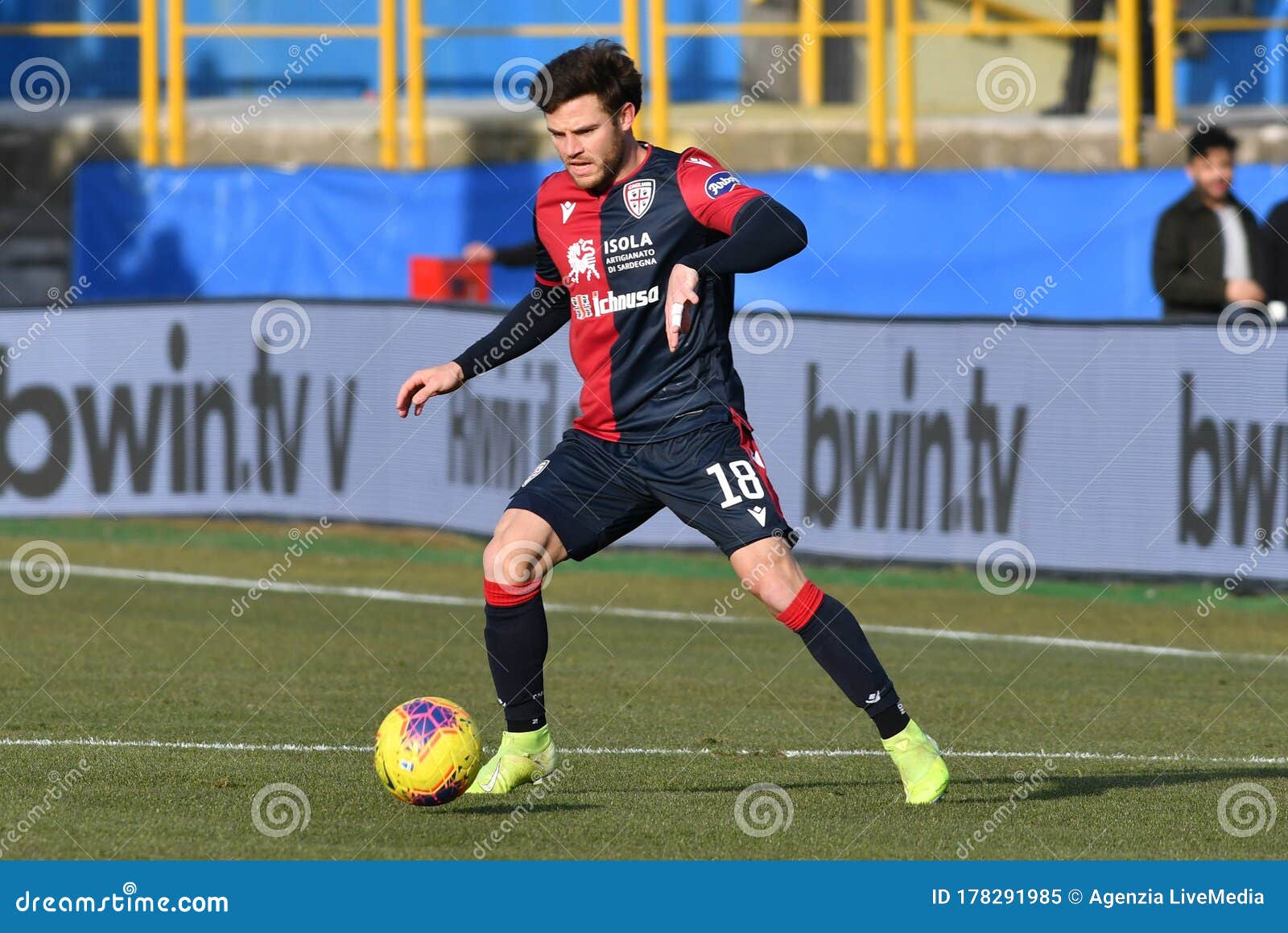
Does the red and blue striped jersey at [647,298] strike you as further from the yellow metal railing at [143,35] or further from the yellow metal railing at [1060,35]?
the yellow metal railing at [143,35]

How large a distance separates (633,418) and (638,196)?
0.69m

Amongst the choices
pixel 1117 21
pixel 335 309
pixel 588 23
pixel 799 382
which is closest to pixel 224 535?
pixel 335 309

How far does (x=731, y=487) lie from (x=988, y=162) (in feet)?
35.4

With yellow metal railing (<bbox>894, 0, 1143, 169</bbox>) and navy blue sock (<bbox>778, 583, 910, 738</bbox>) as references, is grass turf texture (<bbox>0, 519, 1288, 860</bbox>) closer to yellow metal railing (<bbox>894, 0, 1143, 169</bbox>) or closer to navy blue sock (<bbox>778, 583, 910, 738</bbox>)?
navy blue sock (<bbox>778, 583, 910, 738</bbox>)

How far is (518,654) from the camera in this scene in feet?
23.0

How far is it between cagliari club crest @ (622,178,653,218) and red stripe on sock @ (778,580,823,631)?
1.26 metres

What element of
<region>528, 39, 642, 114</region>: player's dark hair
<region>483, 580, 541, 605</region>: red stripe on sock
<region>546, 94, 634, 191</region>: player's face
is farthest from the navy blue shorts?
<region>528, 39, 642, 114</region>: player's dark hair

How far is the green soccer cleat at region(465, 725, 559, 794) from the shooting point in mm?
7012

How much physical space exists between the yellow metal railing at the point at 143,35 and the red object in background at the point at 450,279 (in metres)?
2.91

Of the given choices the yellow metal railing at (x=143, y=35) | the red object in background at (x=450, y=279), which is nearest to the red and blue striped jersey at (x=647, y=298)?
the red object in background at (x=450, y=279)

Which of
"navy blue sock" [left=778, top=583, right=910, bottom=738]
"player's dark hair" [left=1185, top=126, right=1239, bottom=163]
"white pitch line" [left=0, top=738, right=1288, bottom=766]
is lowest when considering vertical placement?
"white pitch line" [left=0, top=738, right=1288, bottom=766]

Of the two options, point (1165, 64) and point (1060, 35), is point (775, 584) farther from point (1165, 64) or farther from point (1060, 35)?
point (1060, 35)

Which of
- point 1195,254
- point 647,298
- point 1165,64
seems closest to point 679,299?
point 647,298

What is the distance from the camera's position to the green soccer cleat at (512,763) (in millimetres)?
7012
